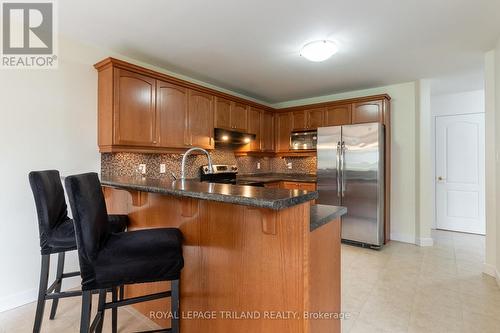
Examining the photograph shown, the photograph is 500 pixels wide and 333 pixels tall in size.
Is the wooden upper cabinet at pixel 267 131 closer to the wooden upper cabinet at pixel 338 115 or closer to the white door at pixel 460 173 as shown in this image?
the wooden upper cabinet at pixel 338 115

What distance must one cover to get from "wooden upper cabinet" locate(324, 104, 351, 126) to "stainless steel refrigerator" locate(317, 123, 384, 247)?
0.37m

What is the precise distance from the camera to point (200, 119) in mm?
3512

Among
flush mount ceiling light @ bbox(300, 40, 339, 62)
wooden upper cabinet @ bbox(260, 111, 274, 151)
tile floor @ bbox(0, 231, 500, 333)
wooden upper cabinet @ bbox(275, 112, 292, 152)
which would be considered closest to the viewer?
tile floor @ bbox(0, 231, 500, 333)

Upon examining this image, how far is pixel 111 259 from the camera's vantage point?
1269 mm

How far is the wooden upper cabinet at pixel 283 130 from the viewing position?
485 centimetres

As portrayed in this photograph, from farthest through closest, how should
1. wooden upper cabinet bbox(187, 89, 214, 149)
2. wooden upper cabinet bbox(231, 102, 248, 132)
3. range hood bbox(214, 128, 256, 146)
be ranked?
1. wooden upper cabinet bbox(231, 102, 248, 132)
2. range hood bbox(214, 128, 256, 146)
3. wooden upper cabinet bbox(187, 89, 214, 149)

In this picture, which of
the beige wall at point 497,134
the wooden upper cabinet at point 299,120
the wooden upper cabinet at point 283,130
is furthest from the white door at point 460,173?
the wooden upper cabinet at point 283,130

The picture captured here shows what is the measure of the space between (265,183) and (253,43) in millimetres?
2067

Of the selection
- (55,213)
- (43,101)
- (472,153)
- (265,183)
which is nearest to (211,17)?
(43,101)

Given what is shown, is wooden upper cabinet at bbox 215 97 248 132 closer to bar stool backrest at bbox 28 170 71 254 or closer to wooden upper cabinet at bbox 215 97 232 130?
wooden upper cabinet at bbox 215 97 232 130

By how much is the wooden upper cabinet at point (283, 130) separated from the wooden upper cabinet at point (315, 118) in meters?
0.39

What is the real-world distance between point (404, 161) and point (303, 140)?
1.63m

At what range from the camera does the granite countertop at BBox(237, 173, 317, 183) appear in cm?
422

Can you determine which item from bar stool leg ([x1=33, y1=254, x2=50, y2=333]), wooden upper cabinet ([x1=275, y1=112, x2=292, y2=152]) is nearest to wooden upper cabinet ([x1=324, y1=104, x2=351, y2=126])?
wooden upper cabinet ([x1=275, y1=112, x2=292, y2=152])
